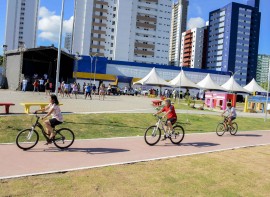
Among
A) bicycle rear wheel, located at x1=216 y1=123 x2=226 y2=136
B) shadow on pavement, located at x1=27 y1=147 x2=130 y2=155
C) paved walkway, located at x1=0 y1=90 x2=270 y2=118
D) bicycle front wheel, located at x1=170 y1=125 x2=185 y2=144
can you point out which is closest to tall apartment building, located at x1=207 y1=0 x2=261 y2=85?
paved walkway, located at x1=0 y1=90 x2=270 y2=118

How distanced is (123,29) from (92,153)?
93.8 m

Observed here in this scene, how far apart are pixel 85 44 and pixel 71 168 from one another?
302 feet

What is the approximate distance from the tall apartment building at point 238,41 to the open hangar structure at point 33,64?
312ft

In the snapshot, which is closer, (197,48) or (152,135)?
(152,135)

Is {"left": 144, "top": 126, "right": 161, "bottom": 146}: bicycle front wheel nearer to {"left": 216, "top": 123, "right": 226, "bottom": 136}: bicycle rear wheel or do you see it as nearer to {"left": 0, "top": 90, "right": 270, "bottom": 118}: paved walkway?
{"left": 216, "top": 123, "right": 226, "bottom": 136}: bicycle rear wheel

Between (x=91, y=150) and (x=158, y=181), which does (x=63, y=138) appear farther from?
(x=158, y=181)

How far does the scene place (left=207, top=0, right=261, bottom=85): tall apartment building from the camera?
13200 centimetres

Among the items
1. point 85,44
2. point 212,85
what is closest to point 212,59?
point 85,44

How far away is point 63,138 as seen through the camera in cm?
1031

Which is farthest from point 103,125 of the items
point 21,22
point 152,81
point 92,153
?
point 21,22

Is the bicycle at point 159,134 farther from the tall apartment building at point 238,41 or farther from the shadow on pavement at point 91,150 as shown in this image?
the tall apartment building at point 238,41

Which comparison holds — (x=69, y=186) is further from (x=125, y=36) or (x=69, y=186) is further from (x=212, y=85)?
(x=125, y=36)

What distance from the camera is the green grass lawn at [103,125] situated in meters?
13.0

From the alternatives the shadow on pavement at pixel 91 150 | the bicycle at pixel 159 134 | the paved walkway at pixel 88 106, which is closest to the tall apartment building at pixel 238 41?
the paved walkway at pixel 88 106
